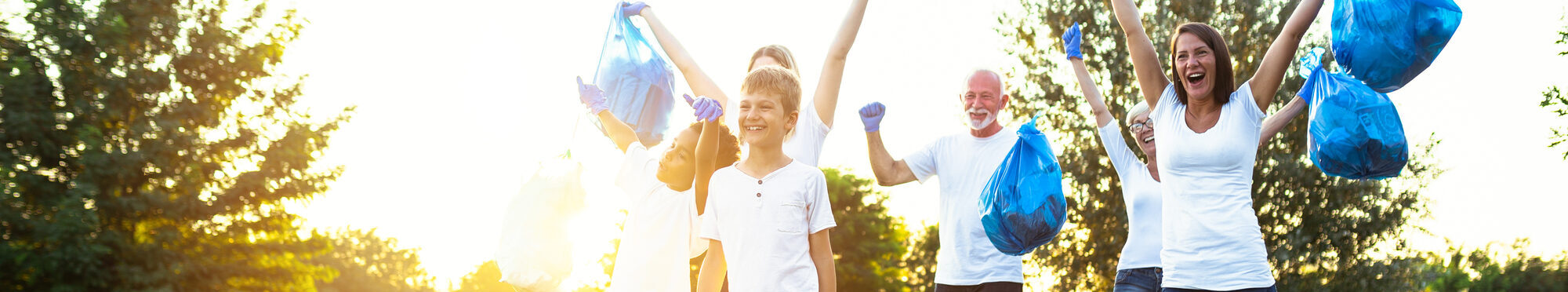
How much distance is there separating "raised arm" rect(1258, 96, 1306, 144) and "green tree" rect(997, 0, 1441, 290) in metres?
14.2

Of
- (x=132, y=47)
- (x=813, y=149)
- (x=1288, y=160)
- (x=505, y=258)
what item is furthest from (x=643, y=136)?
(x=132, y=47)

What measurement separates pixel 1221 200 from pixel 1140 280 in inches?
50.4

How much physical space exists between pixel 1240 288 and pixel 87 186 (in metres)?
23.5

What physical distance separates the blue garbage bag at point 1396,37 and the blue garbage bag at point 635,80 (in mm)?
3112

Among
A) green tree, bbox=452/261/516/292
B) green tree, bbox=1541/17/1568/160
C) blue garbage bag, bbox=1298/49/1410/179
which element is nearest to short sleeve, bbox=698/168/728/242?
blue garbage bag, bbox=1298/49/1410/179

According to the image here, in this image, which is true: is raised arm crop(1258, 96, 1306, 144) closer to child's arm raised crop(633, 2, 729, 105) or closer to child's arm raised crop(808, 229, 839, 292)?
child's arm raised crop(808, 229, 839, 292)

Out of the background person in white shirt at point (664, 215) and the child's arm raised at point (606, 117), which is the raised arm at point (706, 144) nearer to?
the background person in white shirt at point (664, 215)

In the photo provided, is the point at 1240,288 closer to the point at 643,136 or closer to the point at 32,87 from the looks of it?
the point at 643,136

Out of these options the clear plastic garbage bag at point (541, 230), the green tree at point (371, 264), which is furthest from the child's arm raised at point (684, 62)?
the green tree at point (371, 264)

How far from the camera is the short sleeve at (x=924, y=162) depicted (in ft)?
15.8

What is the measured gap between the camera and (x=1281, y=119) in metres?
3.77

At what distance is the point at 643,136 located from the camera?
222 inches

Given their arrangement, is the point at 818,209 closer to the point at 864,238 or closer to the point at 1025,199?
the point at 1025,199

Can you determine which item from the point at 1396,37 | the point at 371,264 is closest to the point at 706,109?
the point at 1396,37
